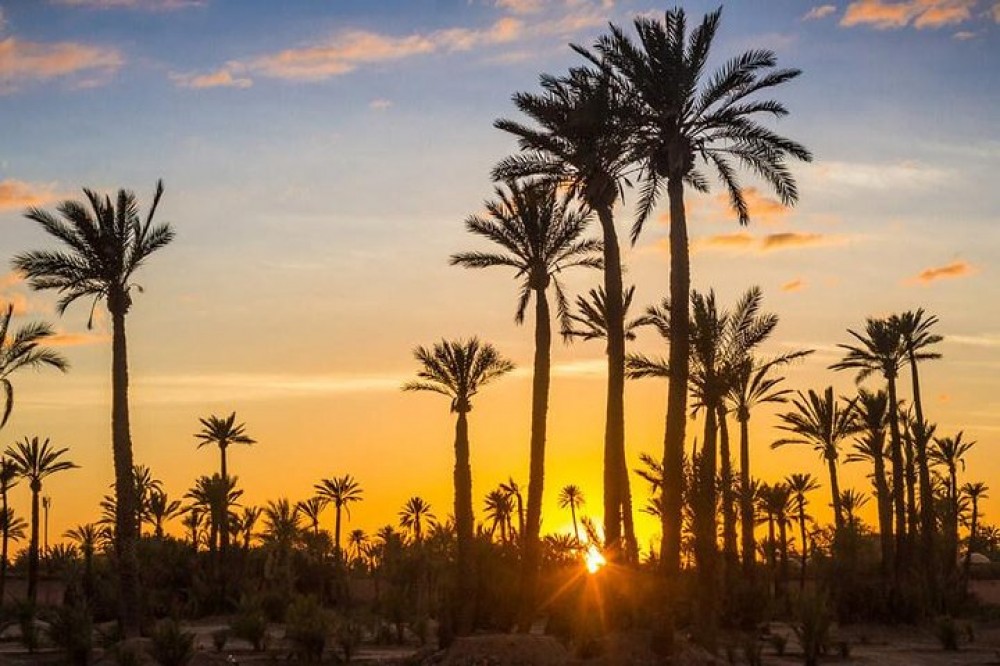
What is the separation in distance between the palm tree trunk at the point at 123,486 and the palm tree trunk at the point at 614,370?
14.5m

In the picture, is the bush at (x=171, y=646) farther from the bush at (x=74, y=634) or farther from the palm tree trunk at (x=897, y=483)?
the palm tree trunk at (x=897, y=483)

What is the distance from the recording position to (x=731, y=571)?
4569cm

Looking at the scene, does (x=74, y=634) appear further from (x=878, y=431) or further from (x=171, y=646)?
(x=878, y=431)

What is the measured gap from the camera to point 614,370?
119ft

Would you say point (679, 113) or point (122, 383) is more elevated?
point (679, 113)

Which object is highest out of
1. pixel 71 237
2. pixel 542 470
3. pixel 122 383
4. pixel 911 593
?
pixel 71 237

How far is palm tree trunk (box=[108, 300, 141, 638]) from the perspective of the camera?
3728 centimetres

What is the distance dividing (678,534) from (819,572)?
27134 millimetres

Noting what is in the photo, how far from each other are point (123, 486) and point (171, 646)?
8.94 m

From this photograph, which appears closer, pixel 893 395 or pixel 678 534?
pixel 678 534

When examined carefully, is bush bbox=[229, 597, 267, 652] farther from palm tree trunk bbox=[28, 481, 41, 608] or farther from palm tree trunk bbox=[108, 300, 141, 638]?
palm tree trunk bbox=[28, 481, 41, 608]

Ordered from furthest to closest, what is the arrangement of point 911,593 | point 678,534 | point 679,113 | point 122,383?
point 911,593 → point 122,383 → point 679,113 → point 678,534

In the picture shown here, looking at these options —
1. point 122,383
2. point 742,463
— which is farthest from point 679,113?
point 742,463

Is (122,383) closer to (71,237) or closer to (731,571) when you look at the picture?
(71,237)
